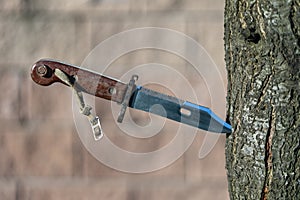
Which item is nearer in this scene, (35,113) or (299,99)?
(299,99)

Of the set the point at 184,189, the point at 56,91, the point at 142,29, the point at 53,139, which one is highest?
the point at 142,29

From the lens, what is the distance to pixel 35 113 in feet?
7.05

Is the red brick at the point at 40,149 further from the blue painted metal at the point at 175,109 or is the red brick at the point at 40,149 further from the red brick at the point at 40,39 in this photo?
the blue painted metal at the point at 175,109

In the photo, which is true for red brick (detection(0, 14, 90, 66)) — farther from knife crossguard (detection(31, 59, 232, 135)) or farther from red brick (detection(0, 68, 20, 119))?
knife crossguard (detection(31, 59, 232, 135))

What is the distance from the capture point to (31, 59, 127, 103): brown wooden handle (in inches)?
44.3

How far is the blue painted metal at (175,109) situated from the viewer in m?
1.12

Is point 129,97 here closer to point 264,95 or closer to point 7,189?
point 264,95

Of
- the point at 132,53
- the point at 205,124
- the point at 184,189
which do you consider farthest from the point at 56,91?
the point at 205,124

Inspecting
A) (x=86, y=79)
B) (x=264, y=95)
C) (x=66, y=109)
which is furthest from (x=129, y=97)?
(x=66, y=109)

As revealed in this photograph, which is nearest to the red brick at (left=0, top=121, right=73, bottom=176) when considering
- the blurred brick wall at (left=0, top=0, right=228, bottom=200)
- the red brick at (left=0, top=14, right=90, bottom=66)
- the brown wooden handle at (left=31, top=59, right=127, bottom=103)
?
the blurred brick wall at (left=0, top=0, right=228, bottom=200)

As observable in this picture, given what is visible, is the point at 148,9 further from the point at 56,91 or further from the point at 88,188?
the point at 88,188

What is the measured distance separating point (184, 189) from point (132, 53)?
401 millimetres

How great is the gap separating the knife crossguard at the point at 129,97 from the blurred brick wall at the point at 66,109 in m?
1.00

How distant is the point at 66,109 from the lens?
2146mm
